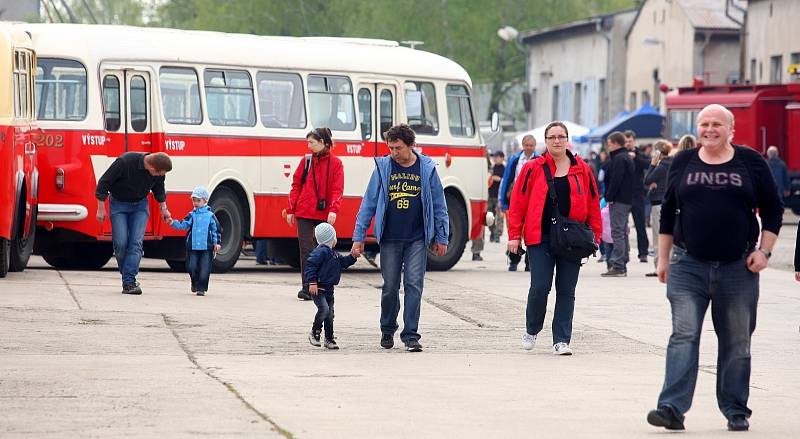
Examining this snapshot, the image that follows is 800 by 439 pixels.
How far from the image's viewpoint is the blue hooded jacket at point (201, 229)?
17500 mm

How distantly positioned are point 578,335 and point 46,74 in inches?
337

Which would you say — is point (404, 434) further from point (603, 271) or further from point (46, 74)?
point (603, 271)

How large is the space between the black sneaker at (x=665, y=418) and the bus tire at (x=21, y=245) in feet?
34.7

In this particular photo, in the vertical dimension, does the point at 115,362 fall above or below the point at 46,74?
below

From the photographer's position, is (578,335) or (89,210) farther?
(89,210)

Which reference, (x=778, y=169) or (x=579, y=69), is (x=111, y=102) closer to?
(x=778, y=169)

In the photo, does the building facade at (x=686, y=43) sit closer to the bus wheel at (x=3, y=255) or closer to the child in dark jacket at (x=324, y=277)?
the bus wheel at (x=3, y=255)

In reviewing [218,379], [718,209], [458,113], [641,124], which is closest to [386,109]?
[458,113]

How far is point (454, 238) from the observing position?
23688 mm

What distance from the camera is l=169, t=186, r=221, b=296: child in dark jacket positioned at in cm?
1741

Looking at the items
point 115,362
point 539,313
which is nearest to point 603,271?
point 539,313

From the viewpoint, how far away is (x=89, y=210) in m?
20.1

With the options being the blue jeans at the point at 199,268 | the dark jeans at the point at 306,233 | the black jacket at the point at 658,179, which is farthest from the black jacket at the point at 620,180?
the blue jeans at the point at 199,268

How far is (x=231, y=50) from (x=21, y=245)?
4.53 meters
